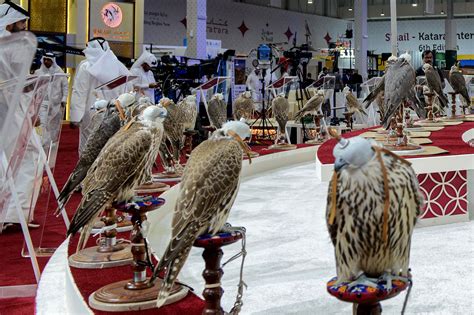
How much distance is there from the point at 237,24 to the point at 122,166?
645 inches

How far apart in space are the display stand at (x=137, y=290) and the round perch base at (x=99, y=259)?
1.17 feet

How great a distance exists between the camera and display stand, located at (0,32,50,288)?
1.75 metres

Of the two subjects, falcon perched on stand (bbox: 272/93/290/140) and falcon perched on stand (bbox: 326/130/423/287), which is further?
falcon perched on stand (bbox: 272/93/290/140)

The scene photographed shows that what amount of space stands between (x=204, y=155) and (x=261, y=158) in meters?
4.24

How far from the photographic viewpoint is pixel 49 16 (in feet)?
36.9

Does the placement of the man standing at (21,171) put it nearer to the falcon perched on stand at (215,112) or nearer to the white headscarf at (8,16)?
the white headscarf at (8,16)

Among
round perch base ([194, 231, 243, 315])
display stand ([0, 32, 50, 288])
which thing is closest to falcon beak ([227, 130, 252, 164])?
round perch base ([194, 231, 243, 315])

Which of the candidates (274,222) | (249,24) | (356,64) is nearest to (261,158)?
(274,222)

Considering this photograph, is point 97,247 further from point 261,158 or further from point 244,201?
point 261,158

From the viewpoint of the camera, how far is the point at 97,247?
7.55 feet

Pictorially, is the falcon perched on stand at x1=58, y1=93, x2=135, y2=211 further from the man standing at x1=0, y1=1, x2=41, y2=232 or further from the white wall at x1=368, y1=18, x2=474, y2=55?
the white wall at x1=368, y1=18, x2=474, y2=55

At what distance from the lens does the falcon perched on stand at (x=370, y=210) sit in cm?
109

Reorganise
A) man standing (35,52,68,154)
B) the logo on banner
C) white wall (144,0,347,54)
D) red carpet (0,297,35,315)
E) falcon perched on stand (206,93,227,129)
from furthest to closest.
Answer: white wall (144,0,347,54), the logo on banner, falcon perched on stand (206,93,227,129), man standing (35,52,68,154), red carpet (0,297,35,315)

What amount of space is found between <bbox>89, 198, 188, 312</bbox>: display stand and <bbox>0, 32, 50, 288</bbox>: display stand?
0.48 metres
